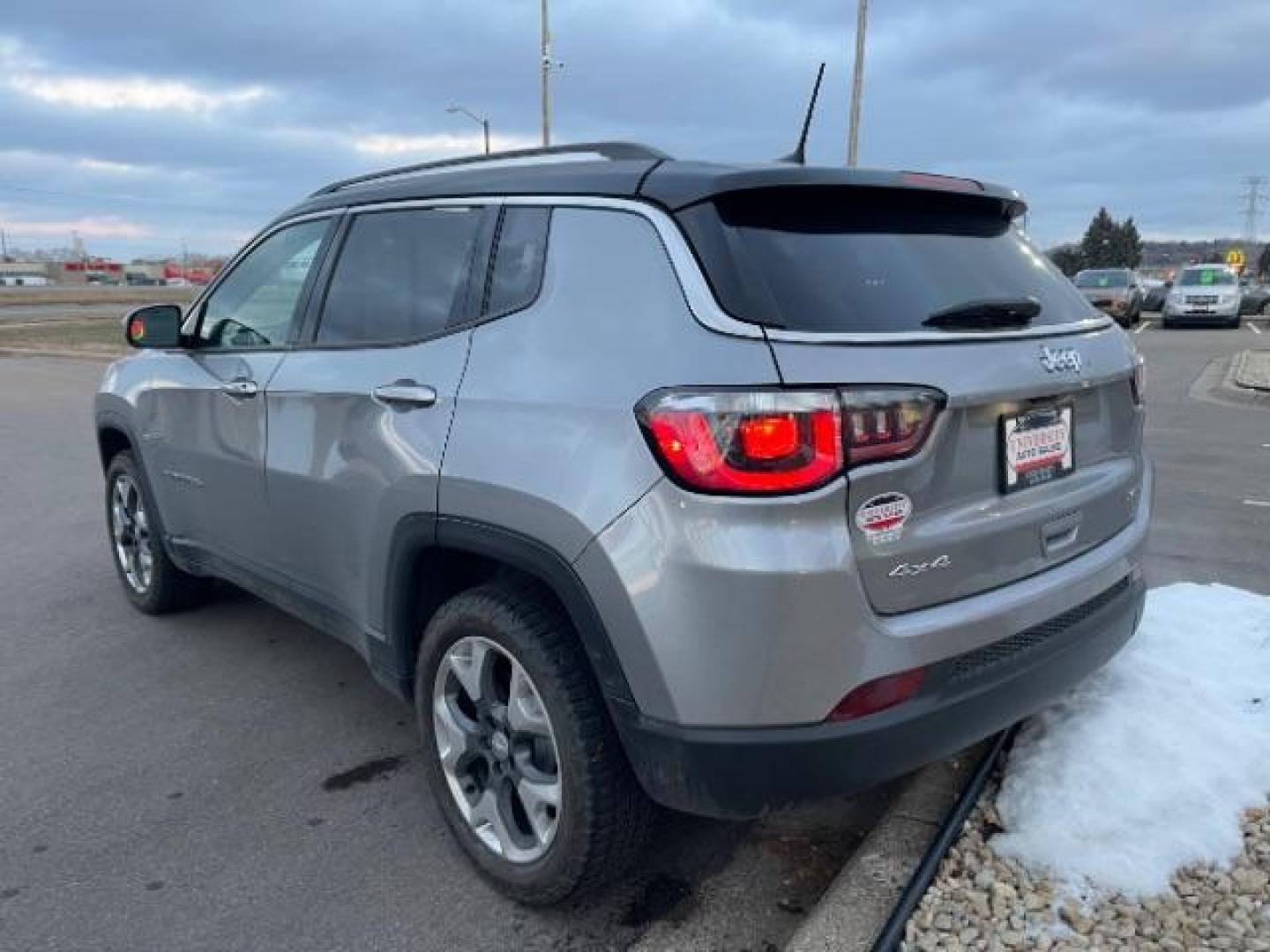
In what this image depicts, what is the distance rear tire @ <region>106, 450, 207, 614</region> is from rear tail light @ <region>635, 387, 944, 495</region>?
330 cm

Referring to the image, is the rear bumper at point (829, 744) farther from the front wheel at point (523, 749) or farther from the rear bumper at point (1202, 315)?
the rear bumper at point (1202, 315)

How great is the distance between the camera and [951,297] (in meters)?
2.60

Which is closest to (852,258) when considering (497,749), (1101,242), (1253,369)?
(497,749)

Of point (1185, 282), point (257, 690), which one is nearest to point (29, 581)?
point (257, 690)

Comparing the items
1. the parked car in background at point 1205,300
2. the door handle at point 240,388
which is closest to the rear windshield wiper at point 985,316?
the door handle at point 240,388

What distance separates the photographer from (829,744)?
2.24m

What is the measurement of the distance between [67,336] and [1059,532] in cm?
2726

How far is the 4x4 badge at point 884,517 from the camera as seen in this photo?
2195 mm

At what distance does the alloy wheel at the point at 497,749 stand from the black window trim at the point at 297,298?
1402 millimetres

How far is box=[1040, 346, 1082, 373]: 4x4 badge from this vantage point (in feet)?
8.49

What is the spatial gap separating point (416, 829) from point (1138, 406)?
8.09 feet

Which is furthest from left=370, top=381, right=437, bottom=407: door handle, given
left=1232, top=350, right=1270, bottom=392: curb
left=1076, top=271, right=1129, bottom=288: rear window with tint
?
left=1076, top=271, right=1129, bottom=288: rear window with tint

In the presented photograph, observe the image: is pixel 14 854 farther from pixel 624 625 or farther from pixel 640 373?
pixel 640 373

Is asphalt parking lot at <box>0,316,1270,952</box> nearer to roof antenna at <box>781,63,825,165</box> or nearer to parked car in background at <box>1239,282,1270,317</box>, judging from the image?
roof antenna at <box>781,63,825,165</box>
